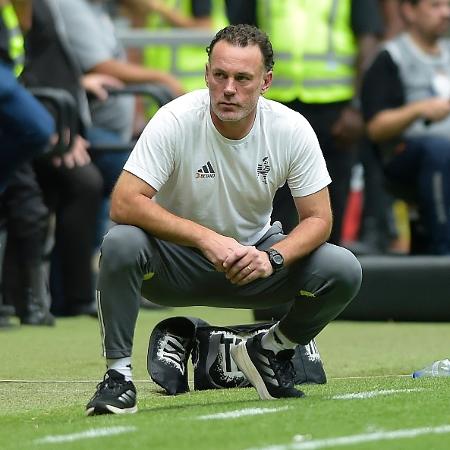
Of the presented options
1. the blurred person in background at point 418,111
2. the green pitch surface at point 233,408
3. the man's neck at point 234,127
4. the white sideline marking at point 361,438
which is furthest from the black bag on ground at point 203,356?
the blurred person in background at point 418,111

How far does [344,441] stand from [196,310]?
549cm

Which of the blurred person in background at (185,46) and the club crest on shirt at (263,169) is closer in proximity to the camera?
the club crest on shirt at (263,169)

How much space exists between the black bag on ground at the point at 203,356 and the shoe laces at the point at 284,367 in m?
0.41

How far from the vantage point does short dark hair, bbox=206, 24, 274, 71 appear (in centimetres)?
566

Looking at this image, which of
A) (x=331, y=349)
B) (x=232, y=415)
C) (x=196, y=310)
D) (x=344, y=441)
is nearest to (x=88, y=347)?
(x=331, y=349)

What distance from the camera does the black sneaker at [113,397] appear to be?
17.4 feet

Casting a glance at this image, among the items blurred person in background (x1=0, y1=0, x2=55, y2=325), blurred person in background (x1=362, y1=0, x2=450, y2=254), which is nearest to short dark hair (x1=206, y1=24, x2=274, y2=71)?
blurred person in background (x1=0, y1=0, x2=55, y2=325)

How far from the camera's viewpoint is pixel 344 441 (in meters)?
4.54

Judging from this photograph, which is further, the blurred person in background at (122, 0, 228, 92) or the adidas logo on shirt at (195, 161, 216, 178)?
the blurred person in background at (122, 0, 228, 92)

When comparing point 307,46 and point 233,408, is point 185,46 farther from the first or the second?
point 233,408

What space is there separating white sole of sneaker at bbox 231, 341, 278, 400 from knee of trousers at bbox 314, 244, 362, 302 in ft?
1.51

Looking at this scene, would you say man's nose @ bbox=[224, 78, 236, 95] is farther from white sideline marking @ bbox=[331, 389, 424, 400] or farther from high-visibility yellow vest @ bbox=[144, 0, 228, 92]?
high-visibility yellow vest @ bbox=[144, 0, 228, 92]

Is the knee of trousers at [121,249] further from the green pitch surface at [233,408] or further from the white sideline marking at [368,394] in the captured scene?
the white sideline marking at [368,394]

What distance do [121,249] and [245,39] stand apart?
94 cm
